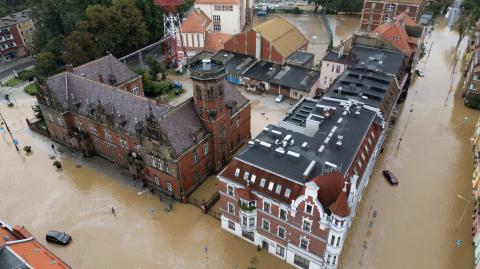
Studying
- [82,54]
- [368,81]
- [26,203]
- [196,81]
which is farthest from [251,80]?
[26,203]

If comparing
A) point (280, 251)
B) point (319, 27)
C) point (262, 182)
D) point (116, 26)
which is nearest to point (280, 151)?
point (262, 182)

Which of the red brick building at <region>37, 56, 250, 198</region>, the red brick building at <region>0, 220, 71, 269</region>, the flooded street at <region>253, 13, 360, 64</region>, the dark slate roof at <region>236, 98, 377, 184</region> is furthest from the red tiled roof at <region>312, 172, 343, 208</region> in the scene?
the flooded street at <region>253, 13, 360, 64</region>

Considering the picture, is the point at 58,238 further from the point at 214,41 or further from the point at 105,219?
the point at 214,41

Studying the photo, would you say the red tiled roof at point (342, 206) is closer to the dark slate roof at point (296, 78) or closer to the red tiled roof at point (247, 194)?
the red tiled roof at point (247, 194)

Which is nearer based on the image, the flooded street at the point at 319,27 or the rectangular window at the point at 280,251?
the rectangular window at the point at 280,251

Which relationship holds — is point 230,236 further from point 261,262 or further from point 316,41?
point 316,41

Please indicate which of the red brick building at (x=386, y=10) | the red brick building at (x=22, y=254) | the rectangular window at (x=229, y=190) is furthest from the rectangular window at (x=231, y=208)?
the red brick building at (x=386, y=10)
